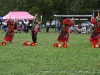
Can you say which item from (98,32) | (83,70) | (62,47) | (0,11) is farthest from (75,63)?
(0,11)

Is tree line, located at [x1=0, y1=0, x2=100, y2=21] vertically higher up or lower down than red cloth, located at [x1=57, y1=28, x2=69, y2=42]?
higher up

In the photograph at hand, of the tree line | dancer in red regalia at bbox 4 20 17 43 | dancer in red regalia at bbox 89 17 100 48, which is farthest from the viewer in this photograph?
the tree line

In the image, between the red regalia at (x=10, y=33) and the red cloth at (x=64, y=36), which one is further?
the red regalia at (x=10, y=33)

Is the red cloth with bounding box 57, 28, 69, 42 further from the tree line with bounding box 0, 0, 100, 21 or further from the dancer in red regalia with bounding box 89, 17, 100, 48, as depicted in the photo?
the tree line with bounding box 0, 0, 100, 21

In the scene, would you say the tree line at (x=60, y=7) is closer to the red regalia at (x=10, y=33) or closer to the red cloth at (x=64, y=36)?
the red regalia at (x=10, y=33)

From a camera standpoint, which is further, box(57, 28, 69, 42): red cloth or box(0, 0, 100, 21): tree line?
box(0, 0, 100, 21): tree line

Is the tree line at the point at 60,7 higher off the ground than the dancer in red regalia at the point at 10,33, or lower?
higher

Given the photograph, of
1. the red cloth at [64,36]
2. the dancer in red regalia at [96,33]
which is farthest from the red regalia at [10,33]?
→ the dancer in red regalia at [96,33]

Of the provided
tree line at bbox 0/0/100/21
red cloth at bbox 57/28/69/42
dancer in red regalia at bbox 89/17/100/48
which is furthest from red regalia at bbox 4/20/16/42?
tree line at bbox 0/0/100/21

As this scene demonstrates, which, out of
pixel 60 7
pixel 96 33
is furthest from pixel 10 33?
pixel 60 7

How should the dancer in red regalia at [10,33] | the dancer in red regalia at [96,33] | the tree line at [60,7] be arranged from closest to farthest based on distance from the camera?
the dancer in red regalia at [96,33] < the dancer in red regalia at [10,33] < the tree line at [60,7]

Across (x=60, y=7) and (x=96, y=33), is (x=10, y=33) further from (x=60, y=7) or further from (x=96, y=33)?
(x=60, y=7)

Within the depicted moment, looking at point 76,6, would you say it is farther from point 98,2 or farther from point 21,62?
point 21,62

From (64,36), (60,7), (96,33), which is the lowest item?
(64,36)
